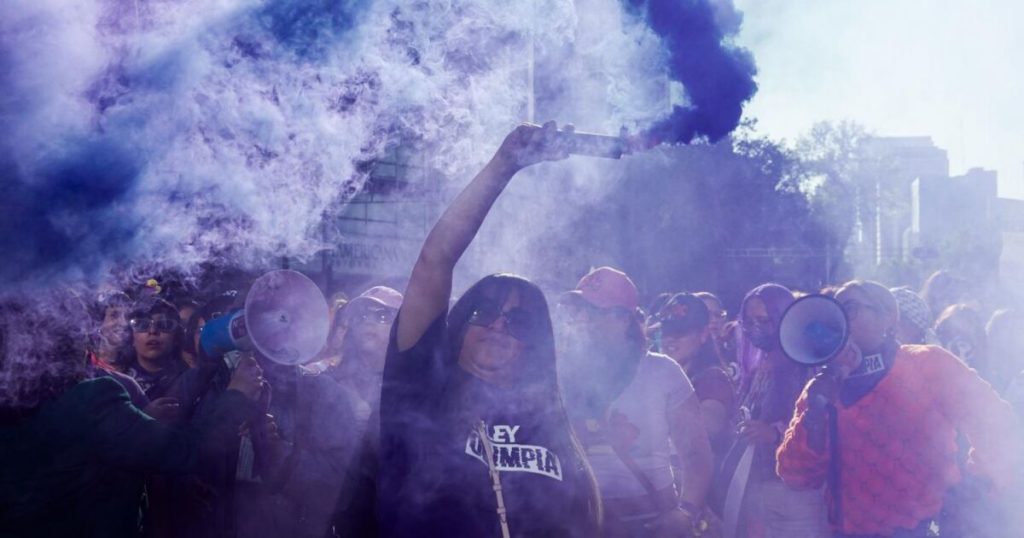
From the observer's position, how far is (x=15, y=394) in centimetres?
272

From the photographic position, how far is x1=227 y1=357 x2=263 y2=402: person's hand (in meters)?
3.49

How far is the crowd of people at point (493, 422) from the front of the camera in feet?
9.07

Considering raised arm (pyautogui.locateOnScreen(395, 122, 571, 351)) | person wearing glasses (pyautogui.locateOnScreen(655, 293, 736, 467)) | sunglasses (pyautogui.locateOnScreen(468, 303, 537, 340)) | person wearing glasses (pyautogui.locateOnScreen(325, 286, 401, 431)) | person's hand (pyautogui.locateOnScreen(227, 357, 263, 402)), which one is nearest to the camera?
raised arm (pyautogui.locateOnScreen(395, 122, 571, 351))

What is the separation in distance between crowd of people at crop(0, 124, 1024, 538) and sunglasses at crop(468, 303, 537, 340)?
11 millimetres

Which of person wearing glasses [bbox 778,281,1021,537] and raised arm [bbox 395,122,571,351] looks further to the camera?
person wearing glasses [bbox 778,281,1021,537]

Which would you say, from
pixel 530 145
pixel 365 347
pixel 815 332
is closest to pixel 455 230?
pixel 530 145

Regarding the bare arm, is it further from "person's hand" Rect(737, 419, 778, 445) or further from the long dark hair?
the long dark hair

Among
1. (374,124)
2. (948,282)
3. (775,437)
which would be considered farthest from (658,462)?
(948,282)

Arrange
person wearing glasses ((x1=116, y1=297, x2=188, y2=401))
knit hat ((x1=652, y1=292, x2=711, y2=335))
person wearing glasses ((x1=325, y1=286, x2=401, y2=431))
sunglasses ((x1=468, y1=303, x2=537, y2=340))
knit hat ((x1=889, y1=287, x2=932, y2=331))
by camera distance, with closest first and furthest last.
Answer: sunglasses ((x1=468, y1=303, x2=537, y2=340)) → person wearing glasses ((x1=325, y1=286, x2=401, y2=431)) → person wearing glasses ((x1=116, y1=297, x2=188, y2=401)) → knit hat ((x1=652, y1=292, x2=711, y2=335)) → knit hat ((x1=889, y1=287, x2=932, y2=331))

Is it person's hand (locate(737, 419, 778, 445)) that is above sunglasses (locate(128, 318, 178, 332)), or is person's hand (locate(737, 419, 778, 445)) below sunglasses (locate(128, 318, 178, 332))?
below

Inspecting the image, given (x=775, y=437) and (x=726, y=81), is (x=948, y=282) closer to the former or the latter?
(x=775, y=437)

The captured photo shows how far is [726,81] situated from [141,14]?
276 centimetres

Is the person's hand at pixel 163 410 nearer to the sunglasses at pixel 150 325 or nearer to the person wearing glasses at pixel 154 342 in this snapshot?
the person wearing glasses at pixel 154 342

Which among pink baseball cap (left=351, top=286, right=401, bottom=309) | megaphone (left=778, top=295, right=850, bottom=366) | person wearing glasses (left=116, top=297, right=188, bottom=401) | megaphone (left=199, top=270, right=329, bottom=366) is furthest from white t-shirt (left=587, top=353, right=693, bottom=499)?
person wearing glasses (left=116, top=297, right=188, bottom=401)
